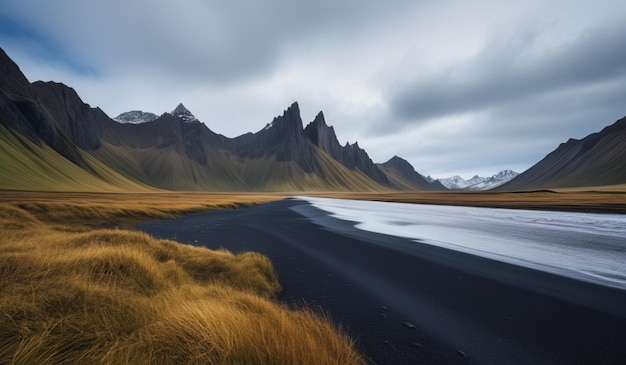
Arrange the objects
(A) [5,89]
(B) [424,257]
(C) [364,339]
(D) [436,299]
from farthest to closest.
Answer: (A) [5,89], (B) [424,257], (D) [436,299], (C) [364,339]

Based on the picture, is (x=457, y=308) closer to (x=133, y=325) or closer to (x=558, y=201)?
(x=133, y=325)

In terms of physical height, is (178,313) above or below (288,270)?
above

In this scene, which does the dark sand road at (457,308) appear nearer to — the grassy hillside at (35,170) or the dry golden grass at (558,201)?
the dry golden grass at (558,201)

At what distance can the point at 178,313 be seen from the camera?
4.68m

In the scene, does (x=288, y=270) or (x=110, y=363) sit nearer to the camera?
(x=110, y=363)

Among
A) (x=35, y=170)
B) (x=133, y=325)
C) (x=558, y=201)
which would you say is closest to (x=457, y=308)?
(x=133, y=325)

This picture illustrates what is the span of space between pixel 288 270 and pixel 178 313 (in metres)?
7.69

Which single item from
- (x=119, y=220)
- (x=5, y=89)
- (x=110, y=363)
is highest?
→ (x=5, y=89)

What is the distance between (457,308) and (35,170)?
14014cm

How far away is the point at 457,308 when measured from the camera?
8.07 metres

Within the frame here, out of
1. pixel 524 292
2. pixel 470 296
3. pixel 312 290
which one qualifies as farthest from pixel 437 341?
pixel 524 292

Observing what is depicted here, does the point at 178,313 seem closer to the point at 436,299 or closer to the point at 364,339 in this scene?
the point at 364,339

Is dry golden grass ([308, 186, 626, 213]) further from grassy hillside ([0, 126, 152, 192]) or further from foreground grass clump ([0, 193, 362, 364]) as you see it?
grassy hillside ([0, 126, 152, 192])

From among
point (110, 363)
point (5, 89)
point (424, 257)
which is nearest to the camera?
point (110, 363)
